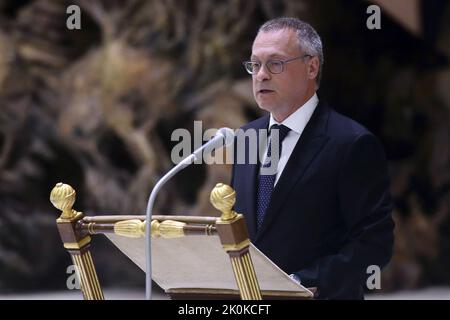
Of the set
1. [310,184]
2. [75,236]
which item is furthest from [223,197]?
[310,184]

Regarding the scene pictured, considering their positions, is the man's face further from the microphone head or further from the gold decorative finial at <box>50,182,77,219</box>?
the gold decorative finial at <box>50,182,77,219</box>

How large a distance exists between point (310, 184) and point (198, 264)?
619mm

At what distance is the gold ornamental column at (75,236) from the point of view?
2.65 m

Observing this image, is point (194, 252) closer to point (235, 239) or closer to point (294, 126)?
point (235, 239)

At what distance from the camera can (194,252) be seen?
97.9 inches

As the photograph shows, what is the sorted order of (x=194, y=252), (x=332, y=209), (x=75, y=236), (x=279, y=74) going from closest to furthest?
(x=194, y=252) → (x=75, y=236) → (x=332, y=209) → (x=279, y=74)

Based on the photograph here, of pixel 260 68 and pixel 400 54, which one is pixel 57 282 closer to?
pixel 400 54

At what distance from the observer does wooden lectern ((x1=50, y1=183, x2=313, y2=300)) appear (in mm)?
2293

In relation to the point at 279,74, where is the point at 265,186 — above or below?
below

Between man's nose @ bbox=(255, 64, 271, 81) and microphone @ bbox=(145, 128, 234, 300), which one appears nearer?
microphone @ bbox=(145, 128, 234, 300)

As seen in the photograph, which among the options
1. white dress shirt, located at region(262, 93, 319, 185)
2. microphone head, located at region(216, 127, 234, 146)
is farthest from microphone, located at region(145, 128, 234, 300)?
white dress shirt, located at region(262, 93, 319, 185)

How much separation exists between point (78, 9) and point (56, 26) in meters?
0.25

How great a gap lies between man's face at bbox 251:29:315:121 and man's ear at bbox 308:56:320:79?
0.9 inches

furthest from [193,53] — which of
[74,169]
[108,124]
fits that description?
[74,169]
